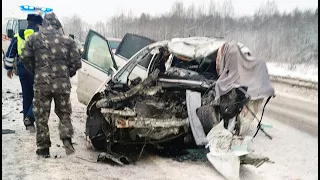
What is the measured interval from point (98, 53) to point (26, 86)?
5.13 feet

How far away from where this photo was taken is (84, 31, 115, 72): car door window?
20.4 feet

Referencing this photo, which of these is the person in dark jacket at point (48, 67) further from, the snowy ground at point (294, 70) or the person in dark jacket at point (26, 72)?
the snowy ground at point (294, 70)

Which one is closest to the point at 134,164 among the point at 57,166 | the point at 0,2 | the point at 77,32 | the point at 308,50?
the point at 57,166

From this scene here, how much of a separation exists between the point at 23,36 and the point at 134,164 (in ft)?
9.01

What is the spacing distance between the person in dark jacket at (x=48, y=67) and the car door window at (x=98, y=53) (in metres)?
1.81

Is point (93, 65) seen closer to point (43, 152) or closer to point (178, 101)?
point (178, 101)

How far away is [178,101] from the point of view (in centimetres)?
500

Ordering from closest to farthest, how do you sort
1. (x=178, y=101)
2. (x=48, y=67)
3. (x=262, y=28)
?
(x=48, y=67) → (x=178, y=101) → (x=262, y=28)

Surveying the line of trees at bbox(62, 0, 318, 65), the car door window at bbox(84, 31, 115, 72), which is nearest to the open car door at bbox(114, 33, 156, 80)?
the car door window at bbox(84, 31, 115, 72)

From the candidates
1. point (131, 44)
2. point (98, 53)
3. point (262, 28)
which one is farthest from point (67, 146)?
point (262, 28)

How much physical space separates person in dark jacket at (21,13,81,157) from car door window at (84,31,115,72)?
5.93ft

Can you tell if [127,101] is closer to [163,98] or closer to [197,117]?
[163,98]

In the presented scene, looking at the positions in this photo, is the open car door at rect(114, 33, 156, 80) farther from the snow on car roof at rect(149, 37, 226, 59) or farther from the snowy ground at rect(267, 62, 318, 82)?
the snowy ground at rect(267, 62, 318, 82)

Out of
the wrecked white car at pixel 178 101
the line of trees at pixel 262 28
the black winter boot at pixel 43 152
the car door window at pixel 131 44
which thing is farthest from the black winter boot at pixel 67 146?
the line of trees at pixel 262 28
